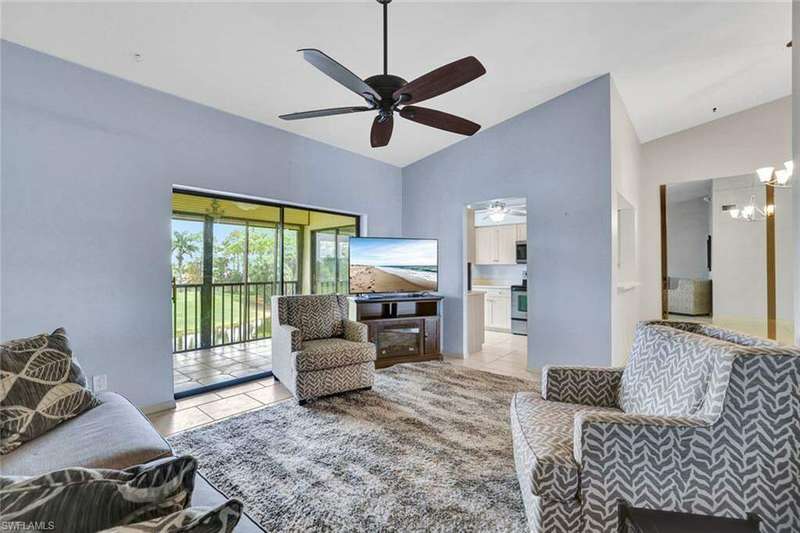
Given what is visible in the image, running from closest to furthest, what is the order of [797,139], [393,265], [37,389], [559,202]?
[37,389]
[797,139]
[559,202]
[393,265]

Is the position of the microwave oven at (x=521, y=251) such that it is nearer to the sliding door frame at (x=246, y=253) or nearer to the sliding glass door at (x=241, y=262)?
the sliding glass door at (x=241, y=262)

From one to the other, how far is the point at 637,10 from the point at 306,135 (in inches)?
125

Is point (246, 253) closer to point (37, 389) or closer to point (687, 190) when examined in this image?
point (37, 389)

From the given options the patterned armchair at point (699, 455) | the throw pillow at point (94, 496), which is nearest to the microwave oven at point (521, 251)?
the patterned armchair at point (699, 455)

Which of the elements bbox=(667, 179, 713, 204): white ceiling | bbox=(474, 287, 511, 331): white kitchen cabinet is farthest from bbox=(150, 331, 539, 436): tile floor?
bbox=(667, 179, 713, 204): white ceiling

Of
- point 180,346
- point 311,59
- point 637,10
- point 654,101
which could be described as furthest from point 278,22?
point 654,101

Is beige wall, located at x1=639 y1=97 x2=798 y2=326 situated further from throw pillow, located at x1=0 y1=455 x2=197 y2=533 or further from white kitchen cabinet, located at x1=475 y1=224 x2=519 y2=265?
throw pillow, located at x1=0 y1=455 x2=197 y2=533

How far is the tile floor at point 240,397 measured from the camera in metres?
2.75

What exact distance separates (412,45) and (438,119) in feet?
2.16

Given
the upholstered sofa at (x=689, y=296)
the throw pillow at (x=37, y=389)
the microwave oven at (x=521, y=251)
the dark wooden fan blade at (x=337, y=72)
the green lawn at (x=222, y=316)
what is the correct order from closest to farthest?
the throw pillow at (x=37, y=389), the dark wooden fan blade at (x=337, y=72), the green lawn at (x=222, y=316), the upholstered sofa at (x=689, y=296), the microwave oven at (x=521, y=251)

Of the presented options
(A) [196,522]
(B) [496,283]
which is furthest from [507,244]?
(A) [196,522]

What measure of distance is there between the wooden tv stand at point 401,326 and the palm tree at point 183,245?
1.74 meters

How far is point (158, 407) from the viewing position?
2930 mm

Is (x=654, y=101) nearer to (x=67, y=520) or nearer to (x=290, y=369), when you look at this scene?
(x=290, y=369)
